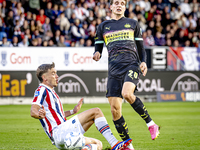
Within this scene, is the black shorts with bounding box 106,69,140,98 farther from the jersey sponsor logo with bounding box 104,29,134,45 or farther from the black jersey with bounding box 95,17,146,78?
the jersey sponsor logo with bounding box 104,29,134,45

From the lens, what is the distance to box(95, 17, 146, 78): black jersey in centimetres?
568

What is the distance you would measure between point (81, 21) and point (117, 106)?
12675 mm

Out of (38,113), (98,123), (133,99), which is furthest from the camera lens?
(133,99)

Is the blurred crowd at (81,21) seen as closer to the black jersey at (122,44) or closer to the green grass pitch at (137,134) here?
Answer: the green grass pitch at (137,134)

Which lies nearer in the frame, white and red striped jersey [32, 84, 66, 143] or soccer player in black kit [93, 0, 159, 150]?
white and red striped jersey [32, 84, 66, 143]

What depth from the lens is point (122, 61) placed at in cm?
566

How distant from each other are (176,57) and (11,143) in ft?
38.6

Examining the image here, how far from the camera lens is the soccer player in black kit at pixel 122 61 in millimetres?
5484

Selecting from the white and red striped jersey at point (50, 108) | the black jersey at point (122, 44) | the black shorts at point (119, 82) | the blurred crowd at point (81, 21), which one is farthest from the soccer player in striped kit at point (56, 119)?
the blurred crowd at point (81, 21)

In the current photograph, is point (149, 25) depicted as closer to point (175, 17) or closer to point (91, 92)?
point (175, 17)

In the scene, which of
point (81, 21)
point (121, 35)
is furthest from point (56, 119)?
point (81, 21)

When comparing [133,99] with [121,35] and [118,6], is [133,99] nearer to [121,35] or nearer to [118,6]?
[121,35]

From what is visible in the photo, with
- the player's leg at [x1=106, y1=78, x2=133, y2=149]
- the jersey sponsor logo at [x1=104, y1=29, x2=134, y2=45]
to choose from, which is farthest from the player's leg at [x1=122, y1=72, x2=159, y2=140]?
the jersey sponsor logo at [x1=104, y1=29, x2=134, y2=45]

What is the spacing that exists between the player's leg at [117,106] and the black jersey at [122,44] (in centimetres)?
18
